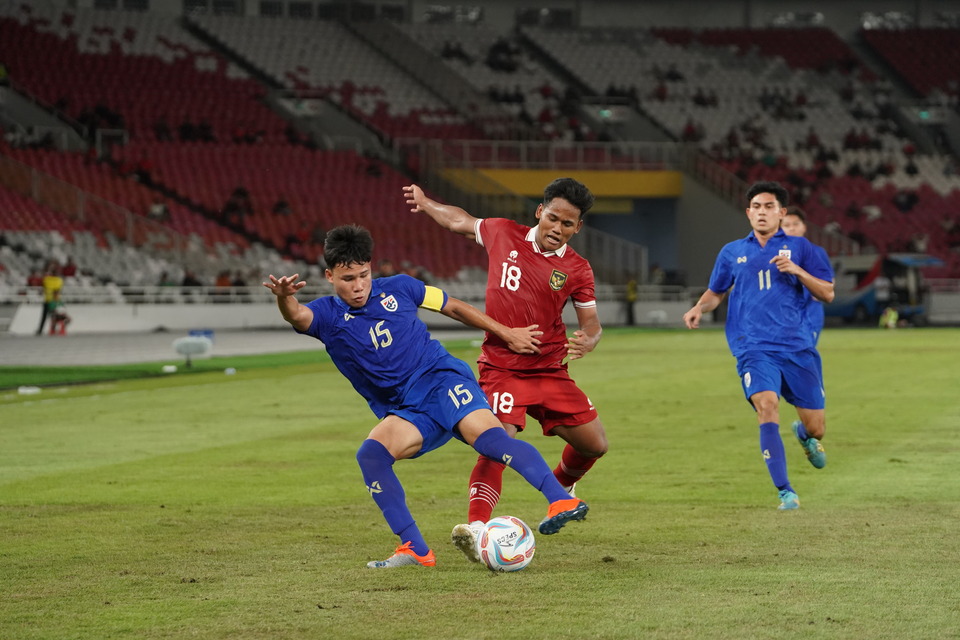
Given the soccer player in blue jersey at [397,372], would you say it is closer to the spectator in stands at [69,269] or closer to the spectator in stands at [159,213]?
the spectator in stands at [69,269]

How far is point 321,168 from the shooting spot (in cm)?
5041

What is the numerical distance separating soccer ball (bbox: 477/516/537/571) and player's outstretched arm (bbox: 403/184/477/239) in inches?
86.5

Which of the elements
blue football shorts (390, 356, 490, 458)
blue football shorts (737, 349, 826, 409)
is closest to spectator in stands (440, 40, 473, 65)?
blue football shorts (737, 349, 826, 409)

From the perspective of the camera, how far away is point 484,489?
761cm

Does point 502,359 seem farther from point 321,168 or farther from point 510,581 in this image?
point 321,168

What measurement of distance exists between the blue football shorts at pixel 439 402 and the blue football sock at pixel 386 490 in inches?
9.9

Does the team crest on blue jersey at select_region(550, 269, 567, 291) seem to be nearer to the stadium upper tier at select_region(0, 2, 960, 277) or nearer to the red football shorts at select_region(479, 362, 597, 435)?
the red football shorts at select_region(479, 362, 597, 435)

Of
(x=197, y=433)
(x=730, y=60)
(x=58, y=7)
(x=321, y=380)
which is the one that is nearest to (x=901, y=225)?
(x=730, y=60)

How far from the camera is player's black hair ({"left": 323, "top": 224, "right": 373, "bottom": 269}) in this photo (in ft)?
23.2

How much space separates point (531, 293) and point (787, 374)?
110 inches


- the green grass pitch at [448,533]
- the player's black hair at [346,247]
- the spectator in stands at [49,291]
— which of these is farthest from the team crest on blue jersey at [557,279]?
the spectator in stands at [49,291]

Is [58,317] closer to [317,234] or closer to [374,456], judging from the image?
[317,234]

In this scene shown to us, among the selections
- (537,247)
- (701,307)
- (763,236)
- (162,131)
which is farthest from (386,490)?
(162,131)

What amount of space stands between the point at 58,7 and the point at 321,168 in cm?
1497
